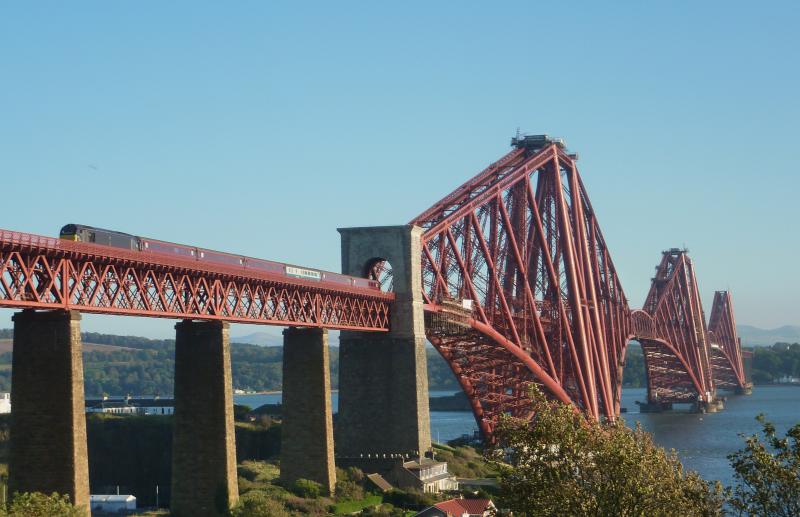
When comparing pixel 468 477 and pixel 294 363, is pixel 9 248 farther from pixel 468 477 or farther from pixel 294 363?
pixel 468 477

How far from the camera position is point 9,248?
183ft

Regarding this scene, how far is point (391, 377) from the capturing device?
101m

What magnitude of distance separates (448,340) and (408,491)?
94.8ft

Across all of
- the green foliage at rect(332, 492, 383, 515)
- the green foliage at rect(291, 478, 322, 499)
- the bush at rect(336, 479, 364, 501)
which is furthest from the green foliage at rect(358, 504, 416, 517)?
the green foliage at rect(291, 478, 322, 499)

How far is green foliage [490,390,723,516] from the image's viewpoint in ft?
139

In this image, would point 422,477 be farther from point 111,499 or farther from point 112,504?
point 111,499

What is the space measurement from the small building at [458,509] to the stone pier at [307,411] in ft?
31.4

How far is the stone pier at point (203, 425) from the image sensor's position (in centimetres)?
7181

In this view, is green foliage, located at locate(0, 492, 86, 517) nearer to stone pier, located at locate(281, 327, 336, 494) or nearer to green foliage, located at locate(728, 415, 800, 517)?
green foliage, located at locate(728, 415, 800, 517)

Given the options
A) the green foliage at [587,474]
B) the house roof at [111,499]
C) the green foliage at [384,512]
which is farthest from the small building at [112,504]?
the green foliage at [587,474]

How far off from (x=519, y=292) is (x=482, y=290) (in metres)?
12.7

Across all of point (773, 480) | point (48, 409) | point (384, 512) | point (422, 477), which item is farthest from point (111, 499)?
point (773, 480)

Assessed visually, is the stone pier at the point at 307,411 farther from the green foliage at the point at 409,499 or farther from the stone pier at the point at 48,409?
the stone pier at the point at 48,409

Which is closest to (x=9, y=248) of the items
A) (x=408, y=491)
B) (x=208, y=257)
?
(x=208, y=257)
